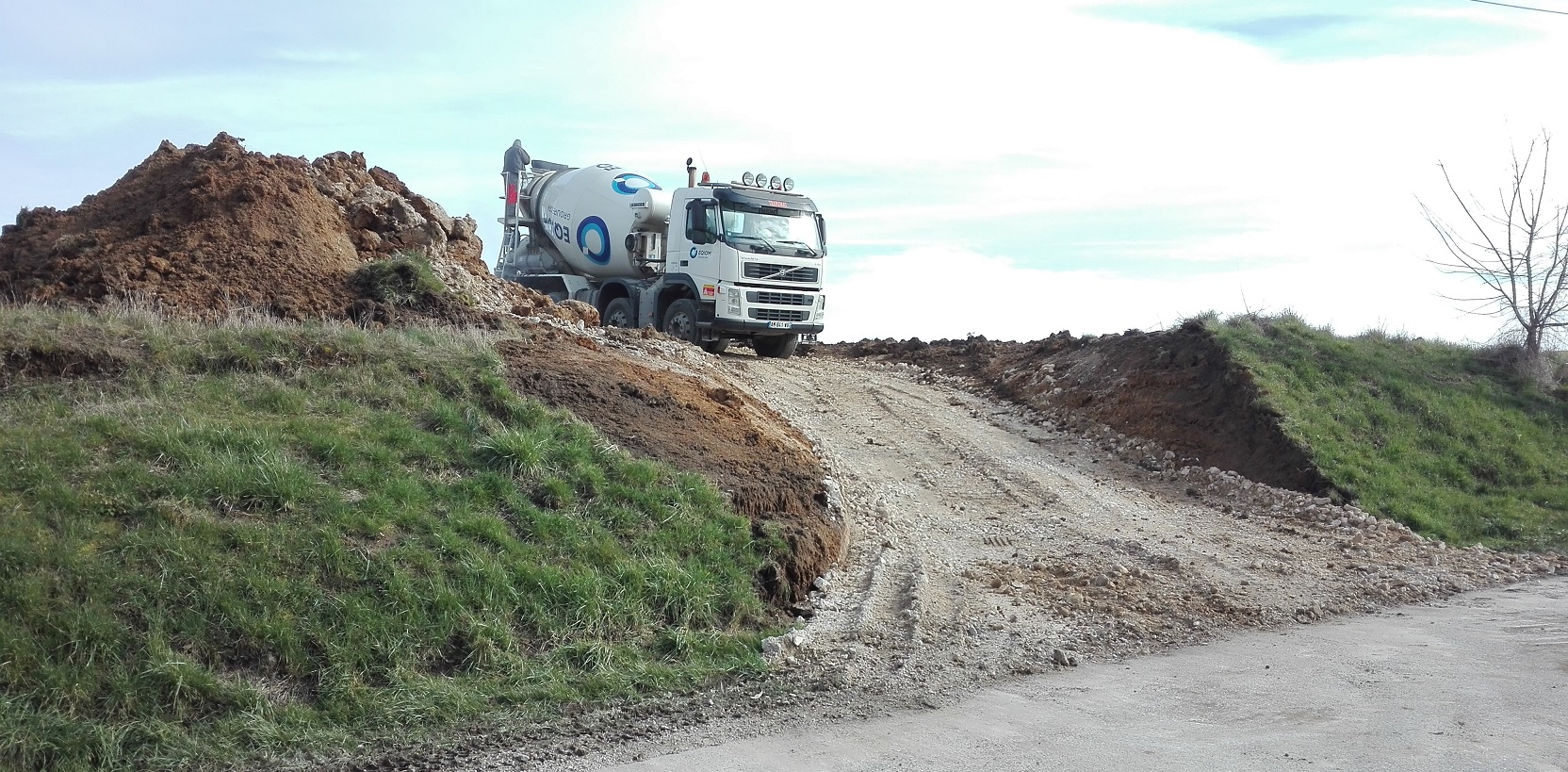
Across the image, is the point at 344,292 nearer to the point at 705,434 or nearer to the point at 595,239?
the point at 705,434

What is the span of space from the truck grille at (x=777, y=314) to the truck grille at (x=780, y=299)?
12cm

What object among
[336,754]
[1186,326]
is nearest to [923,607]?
[336,754]

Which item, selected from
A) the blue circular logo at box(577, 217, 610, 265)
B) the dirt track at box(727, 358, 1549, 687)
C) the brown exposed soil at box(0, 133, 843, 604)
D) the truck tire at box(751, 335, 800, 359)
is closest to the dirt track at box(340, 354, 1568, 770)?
the dirt track at box(727, 358, 1549, 687)

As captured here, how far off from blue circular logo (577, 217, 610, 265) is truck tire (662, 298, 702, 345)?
9.22ft

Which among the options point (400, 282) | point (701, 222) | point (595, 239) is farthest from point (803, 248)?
point (400, 282)

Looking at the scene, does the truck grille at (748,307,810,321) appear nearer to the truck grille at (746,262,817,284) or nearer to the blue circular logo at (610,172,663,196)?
the truck grille at (746,262,817,284)

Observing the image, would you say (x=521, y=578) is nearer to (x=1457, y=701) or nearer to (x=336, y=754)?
(x=336, y=754)

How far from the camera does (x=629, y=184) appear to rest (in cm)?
2281

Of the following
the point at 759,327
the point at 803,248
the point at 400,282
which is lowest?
the point at 759,327

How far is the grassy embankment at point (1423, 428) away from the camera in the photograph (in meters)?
14.7

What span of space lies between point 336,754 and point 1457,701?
702cm

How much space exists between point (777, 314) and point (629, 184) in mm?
4669

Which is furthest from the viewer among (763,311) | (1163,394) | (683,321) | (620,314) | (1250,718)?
(620,314)

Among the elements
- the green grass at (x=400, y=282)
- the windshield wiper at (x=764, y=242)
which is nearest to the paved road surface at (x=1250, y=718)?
the green grass at (x=400, y=282)
